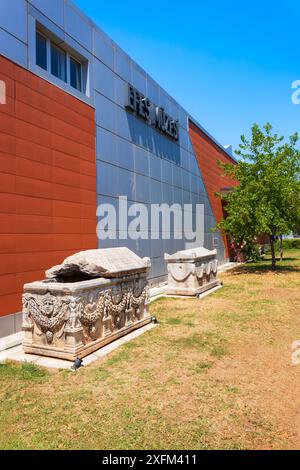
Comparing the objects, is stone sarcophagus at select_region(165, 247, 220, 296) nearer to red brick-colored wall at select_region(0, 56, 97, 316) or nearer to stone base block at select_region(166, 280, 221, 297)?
stone base block at select_region(166, 280, 221, 297)

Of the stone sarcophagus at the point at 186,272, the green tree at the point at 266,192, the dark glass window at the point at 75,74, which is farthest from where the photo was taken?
the green tree at the point at 266,192

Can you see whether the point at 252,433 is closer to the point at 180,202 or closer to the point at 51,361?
the point at 51,361

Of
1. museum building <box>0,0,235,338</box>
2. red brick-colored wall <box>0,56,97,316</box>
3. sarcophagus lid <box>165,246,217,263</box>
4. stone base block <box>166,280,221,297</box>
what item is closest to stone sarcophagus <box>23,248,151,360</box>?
red brick-colored wall <box>0,56,97,316</box>

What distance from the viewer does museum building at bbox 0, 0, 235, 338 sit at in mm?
8461

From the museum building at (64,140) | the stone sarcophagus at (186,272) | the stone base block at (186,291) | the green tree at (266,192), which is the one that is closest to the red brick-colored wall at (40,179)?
the museum building at (64,140)

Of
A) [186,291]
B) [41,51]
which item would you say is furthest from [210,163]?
[41,51]

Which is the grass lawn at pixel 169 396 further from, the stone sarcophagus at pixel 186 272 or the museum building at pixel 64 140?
the stone sarcophagus at pixel 186 272

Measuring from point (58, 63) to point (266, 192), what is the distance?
12981 millimetres

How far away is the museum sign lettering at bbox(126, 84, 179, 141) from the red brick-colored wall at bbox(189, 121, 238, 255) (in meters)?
3.37

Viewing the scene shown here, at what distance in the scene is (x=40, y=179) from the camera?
30.8ft

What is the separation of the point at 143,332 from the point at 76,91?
761 centimetres

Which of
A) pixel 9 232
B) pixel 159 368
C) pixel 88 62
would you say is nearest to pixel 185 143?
pixel 88 62

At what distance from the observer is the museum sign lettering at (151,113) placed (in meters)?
14.4

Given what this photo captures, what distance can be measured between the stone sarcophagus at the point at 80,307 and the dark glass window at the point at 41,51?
5.79 meters
